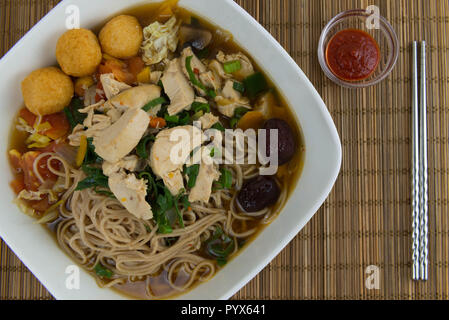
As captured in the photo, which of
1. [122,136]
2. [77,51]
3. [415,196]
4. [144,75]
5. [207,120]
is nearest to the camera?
[122,136]

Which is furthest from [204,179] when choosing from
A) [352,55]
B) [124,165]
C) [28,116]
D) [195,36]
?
[352,55]

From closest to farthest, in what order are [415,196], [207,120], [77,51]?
1. [77,51]
2. [207,120]
3. [415,196]

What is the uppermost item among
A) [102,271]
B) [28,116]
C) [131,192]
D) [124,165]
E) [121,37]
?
[121,37]

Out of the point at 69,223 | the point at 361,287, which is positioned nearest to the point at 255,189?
the point at 361,287

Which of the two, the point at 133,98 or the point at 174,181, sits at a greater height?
the point at 133,98

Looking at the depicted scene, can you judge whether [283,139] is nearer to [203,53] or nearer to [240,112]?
[240,112]

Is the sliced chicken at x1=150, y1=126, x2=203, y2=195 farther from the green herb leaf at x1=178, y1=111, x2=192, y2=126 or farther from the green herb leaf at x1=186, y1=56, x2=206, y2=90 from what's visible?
the green herb leaf at x1=186, y1=56, x2=206, y2=90

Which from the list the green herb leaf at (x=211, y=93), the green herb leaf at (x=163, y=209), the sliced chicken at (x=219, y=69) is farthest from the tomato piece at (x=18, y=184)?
the sliced chicken at (x=219, y=69)
